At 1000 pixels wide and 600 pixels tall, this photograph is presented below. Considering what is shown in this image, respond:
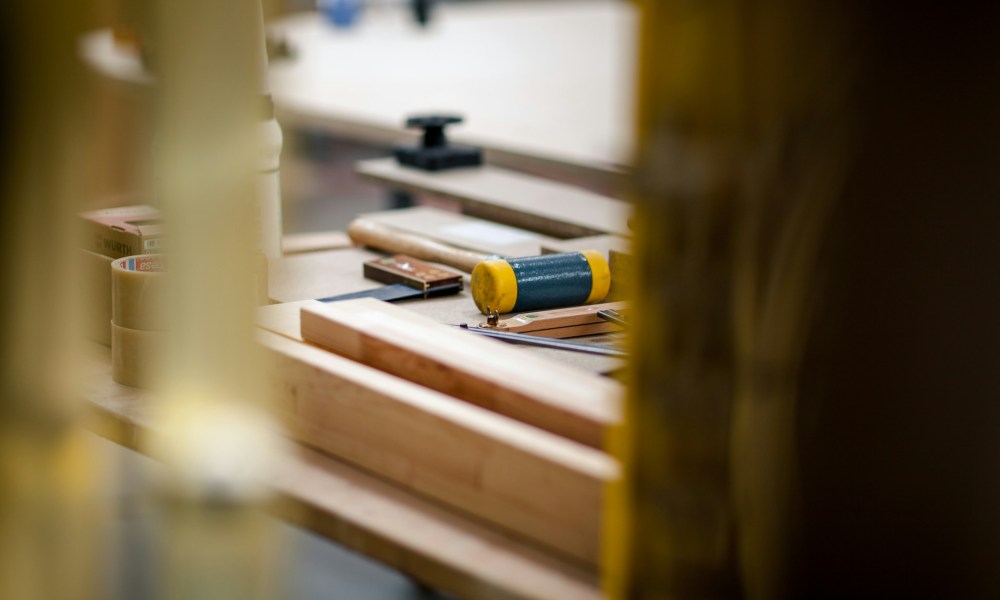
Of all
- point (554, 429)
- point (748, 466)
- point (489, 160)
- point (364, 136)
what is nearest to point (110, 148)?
point (364, 136)

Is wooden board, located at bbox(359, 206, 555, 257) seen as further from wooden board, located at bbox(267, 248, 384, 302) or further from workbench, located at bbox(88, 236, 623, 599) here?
workbench, located at bbox(88, 236, 623, 599)

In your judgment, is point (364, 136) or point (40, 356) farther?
point (364, 136)

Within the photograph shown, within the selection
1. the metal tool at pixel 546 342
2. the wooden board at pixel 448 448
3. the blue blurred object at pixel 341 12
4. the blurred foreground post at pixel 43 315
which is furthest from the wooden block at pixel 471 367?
the blue blurred object at pixel 341 12

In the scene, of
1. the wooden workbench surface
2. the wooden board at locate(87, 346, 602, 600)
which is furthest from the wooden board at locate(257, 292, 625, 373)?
the wooden board at locate(87, 346, 602, 600)

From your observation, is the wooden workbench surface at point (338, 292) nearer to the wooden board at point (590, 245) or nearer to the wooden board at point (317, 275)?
the wooden board at point (317, 275)

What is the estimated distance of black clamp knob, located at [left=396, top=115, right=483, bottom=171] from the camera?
2.44 metres

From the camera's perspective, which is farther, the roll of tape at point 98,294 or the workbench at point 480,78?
the workbench at point 480,78

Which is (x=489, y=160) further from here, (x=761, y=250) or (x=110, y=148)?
(x=761, y=250)

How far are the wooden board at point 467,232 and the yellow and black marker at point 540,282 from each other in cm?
28

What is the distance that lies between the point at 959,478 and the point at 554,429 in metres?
0.35

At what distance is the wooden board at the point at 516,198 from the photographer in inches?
80.0

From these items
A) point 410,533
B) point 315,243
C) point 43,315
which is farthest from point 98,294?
point 43,315

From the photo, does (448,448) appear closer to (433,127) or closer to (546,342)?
Result: (546,342)

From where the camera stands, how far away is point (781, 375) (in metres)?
0.77
